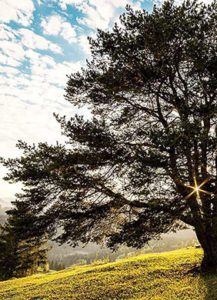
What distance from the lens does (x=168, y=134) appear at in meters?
6.49

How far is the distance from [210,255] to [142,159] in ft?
18.0

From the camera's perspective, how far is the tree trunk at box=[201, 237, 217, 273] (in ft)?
28.6

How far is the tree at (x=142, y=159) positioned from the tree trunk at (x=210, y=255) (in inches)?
1.5

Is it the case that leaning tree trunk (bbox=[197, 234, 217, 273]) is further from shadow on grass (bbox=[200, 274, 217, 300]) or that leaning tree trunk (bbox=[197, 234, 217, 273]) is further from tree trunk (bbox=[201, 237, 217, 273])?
shadow on grass (bbox=[200, 274, 217, 300])

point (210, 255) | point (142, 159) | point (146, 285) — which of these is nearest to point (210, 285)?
point (210, 255)

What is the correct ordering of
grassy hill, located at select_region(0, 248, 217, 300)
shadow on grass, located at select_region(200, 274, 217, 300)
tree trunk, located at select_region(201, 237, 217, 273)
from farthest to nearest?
tree trunk, located at select_region(201, 237, 217, 273) → grassy hill, located at select_region(0, 248, 217, 300) → shadow on grass, located at select_region(200, 274, 217, 300)

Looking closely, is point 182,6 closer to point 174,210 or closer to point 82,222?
point 174,210

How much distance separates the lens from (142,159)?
689 cm

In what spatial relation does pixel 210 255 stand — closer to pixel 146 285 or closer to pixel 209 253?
pixel 209 253

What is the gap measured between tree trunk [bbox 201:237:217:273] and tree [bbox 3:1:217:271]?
4 cm

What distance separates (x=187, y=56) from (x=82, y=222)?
7.82m

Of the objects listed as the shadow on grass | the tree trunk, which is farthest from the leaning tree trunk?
the shadow on grass

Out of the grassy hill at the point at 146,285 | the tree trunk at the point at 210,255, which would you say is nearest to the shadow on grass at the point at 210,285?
the grassy hill at the point at 146,285

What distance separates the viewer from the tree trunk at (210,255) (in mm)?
8727
